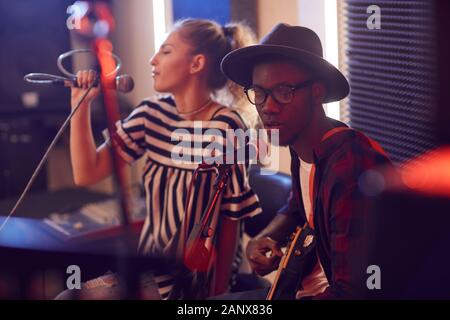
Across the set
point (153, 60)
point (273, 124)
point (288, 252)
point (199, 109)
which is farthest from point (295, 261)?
point (153, 60)

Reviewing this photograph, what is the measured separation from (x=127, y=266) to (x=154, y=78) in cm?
68

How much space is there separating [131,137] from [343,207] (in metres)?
0.53

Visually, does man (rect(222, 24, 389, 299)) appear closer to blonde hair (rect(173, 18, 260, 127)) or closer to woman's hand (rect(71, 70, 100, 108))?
blonde hair (rect(173, 18, 260, 127))

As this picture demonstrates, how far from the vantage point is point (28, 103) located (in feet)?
5.08

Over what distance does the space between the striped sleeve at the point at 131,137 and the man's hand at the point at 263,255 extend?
34cm

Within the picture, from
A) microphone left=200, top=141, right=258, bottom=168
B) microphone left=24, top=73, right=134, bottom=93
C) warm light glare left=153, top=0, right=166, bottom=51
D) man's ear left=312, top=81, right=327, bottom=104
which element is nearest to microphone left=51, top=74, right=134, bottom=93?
microphone left=24, top=73, right=134, bottom=93

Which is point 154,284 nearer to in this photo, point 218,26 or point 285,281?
point 285,281

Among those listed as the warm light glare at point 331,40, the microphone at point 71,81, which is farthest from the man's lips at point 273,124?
the microphone at point 71,81

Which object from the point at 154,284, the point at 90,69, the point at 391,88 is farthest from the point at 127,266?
the point at 391,88

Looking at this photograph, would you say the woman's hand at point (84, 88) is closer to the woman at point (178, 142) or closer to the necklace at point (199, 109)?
the woman at point (178, 142)

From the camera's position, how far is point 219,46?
1436mm

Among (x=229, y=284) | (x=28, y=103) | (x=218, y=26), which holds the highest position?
(x=218, y=26)

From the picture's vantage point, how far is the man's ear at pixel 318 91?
1.35 m

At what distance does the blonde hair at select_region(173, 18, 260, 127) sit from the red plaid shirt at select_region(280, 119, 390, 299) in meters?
0.20
